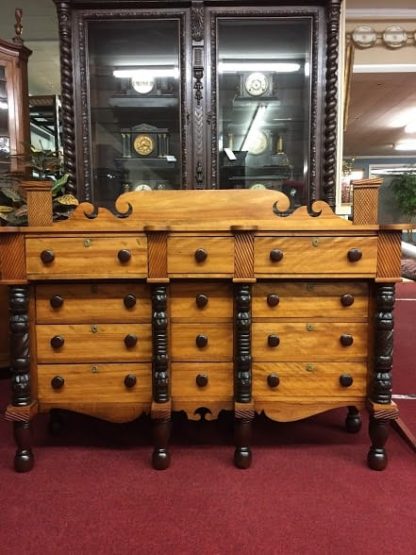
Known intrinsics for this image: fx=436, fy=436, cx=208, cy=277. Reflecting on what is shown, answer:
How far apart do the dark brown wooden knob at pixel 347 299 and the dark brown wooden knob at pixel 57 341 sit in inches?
39.8

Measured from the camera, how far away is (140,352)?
1584 mm

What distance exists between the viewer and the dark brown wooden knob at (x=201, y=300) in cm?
155

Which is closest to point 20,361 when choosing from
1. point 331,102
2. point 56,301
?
point 56,301

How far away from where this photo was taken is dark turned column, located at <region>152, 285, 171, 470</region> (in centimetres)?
153

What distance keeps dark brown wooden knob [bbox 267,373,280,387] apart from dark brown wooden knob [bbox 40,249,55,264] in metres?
0.87

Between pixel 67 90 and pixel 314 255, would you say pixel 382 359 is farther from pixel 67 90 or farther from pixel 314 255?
pixel 67 90

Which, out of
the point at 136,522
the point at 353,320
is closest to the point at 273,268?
the point at 353,320

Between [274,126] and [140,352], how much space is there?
1515 mm

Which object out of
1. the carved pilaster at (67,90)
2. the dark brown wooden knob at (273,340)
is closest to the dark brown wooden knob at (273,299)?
the dark brown wooden knob at (273,340)

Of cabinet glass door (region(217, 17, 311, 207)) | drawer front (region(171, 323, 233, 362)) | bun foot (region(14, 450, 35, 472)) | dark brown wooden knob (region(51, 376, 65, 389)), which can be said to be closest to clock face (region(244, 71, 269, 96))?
cabinet glass door (region(217, 17, 311, 207))

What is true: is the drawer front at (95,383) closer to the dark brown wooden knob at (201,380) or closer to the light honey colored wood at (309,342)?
the dark brown wooden knob at (201,380)

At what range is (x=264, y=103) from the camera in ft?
7.95

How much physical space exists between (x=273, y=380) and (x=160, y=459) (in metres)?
0.49

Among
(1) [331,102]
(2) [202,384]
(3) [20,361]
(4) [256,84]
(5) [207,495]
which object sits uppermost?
(4) [256,84]
